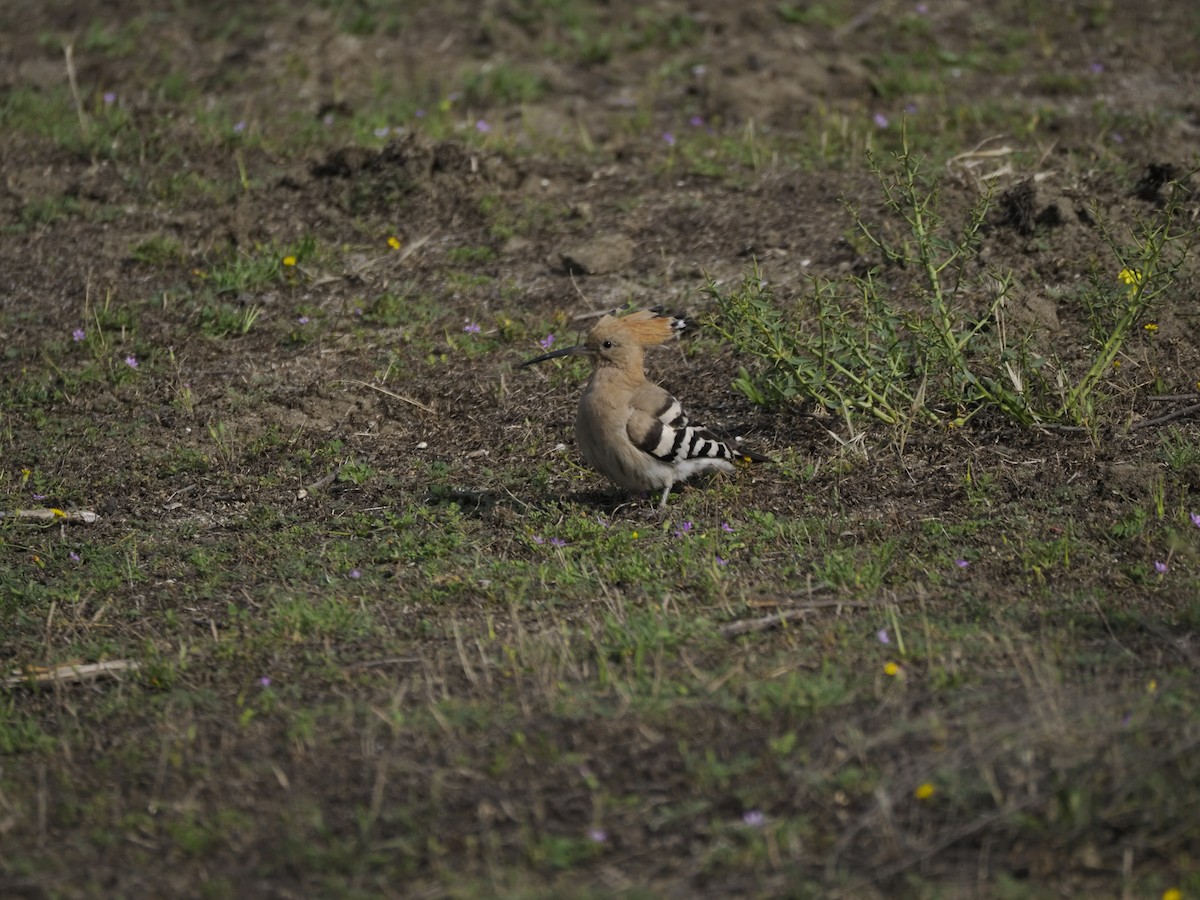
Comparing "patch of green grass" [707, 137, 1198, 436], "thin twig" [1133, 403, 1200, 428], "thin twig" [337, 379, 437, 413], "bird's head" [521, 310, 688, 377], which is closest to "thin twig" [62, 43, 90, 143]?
"thin twig" [337, 379, 437, 413]

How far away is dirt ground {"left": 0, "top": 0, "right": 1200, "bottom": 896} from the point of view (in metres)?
4.13

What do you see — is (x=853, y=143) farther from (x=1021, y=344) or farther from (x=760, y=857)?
(x=760, y=857)

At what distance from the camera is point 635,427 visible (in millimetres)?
5809

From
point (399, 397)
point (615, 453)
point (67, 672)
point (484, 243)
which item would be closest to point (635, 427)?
point (615, 453)

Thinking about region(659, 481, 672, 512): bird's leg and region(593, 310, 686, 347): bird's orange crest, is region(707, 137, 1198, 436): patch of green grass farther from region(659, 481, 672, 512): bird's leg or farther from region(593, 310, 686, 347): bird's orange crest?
region(659, 481, 672, 512): bird's leg

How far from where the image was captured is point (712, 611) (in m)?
4.84

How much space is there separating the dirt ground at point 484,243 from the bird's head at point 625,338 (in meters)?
0.52

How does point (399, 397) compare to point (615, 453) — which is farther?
point (399, 397)

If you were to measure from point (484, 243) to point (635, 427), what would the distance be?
259 cm

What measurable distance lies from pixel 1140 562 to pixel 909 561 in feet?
2.48

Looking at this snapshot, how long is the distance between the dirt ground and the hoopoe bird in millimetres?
191

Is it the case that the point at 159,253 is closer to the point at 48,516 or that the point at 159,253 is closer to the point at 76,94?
the point at 76,94

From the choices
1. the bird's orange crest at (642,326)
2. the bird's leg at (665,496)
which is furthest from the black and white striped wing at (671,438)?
the bird's orange crest at (642,326)

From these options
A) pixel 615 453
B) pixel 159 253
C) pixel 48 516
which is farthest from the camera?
pixel 159 253
